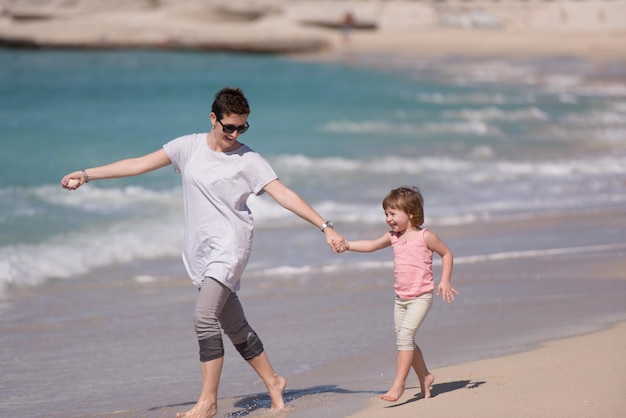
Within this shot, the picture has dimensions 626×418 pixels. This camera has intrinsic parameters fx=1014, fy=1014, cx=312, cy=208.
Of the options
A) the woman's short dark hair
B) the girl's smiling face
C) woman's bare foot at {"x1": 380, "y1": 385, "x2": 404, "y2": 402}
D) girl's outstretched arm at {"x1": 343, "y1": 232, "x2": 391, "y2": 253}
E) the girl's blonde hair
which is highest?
the woman's short dark hair

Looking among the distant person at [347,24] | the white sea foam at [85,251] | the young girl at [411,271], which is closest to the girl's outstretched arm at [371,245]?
the young girl at [411,271]

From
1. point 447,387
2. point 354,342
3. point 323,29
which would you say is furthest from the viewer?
point 323,29

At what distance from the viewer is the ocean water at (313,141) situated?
37.9 ft

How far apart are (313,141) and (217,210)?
1541 centimetres

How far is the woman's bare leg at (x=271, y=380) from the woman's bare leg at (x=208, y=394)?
33 cm

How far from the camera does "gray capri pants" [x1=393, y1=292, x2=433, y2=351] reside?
5.20m

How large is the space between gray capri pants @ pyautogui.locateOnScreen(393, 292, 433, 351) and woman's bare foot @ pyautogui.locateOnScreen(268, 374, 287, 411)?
2.25 feet

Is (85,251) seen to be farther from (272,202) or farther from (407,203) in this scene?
(407,203)

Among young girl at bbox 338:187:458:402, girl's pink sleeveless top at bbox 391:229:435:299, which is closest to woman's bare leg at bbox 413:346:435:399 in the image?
young girl at bbox 338:187:458:402

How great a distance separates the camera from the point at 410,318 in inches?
205

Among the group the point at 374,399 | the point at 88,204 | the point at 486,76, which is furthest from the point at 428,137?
the point at 486,76

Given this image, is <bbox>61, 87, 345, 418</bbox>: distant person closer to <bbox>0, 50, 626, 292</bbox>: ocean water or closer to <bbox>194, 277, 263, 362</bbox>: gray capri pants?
<bbox>194, 277, 263, 362</bbox>: gray capri pants

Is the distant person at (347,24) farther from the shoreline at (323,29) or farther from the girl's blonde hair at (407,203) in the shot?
the girl's blonde hair at (407,203)

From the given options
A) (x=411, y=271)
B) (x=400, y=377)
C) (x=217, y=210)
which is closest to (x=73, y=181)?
(x=217, y=210)
